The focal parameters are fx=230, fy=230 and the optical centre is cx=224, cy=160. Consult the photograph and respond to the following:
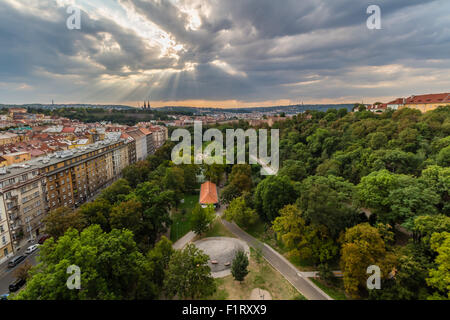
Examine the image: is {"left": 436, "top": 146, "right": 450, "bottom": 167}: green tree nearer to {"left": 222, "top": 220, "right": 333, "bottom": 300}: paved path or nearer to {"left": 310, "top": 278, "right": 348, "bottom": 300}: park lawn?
{"left": 310, "top": 278, "right": 348, "bottom": 300}: park lawn

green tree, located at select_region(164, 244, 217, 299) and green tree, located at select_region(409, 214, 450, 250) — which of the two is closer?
green tree, located at select_region(409, 214, 450, 250)

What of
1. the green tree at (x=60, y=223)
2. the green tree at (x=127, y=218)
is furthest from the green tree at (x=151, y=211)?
the green tree at (x=60, y=223)

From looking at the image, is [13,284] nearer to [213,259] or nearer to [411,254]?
[213,259]

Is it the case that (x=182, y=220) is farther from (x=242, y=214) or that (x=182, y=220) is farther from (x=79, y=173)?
(x=79, y=173)

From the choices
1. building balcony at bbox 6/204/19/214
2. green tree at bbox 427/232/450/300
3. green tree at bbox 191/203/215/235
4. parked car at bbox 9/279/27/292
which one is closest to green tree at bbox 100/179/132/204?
building balcony at bbox 6/204/19/214

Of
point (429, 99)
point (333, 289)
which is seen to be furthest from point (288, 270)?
point (429, 99)

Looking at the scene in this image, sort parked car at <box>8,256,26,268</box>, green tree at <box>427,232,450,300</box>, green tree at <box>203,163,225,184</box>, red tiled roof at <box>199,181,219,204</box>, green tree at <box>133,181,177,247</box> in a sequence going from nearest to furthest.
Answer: green tree at <box>427,232,450,300</box>, parked car at <box>8,256,26,268</box>, green tree at <box>133,181,177,247</box>, red tiled roof at <box>199,181,219,204</box>, green tree at <box>203,163,225,184</box>

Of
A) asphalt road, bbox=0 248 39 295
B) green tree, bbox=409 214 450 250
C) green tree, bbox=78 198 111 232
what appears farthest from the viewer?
green tree, bbox=78 198 111 232
